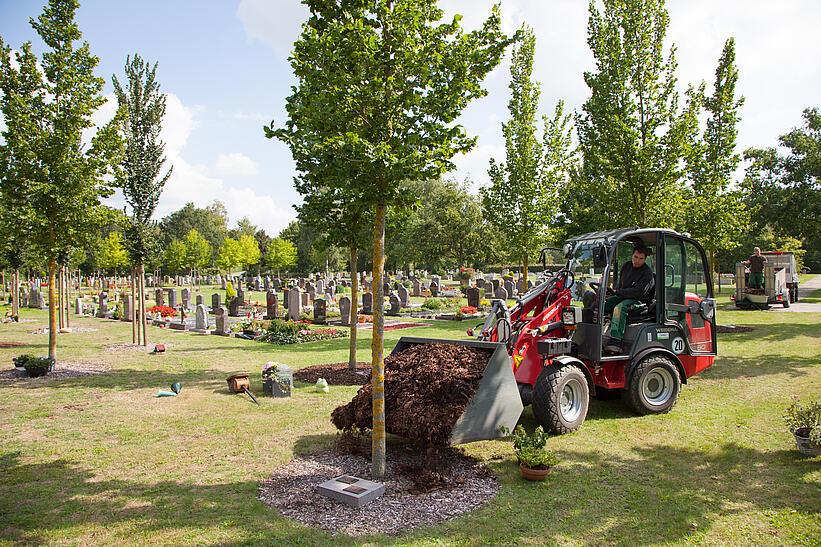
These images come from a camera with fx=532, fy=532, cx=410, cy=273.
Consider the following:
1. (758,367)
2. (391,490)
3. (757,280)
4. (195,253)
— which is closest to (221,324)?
(391,490)

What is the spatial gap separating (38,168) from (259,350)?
23.0 ft

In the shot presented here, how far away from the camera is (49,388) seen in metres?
10.4

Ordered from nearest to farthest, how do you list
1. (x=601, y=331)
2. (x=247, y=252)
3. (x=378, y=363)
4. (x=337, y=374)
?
(x=378, y=363), (x=601, y=331), (x=337, y=374), (x=247, y=252)

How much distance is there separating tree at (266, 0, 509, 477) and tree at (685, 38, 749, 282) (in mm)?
13921

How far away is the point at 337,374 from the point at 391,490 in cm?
602

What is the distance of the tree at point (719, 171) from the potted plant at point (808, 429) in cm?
1175

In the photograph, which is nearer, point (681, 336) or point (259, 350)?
point (681, 336)

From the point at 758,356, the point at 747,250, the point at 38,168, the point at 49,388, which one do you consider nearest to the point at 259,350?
the point at 49,388

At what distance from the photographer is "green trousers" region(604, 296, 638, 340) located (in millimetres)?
8220

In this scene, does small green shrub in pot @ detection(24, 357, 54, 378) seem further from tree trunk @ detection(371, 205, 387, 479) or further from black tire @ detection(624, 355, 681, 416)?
black tire @ detection(624, 355, 681, 416)

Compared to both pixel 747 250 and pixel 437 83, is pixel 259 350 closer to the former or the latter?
pixel 437 83

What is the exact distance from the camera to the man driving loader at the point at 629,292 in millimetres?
8227

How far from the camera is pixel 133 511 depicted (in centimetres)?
504

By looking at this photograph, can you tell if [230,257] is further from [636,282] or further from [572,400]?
[572,400]
